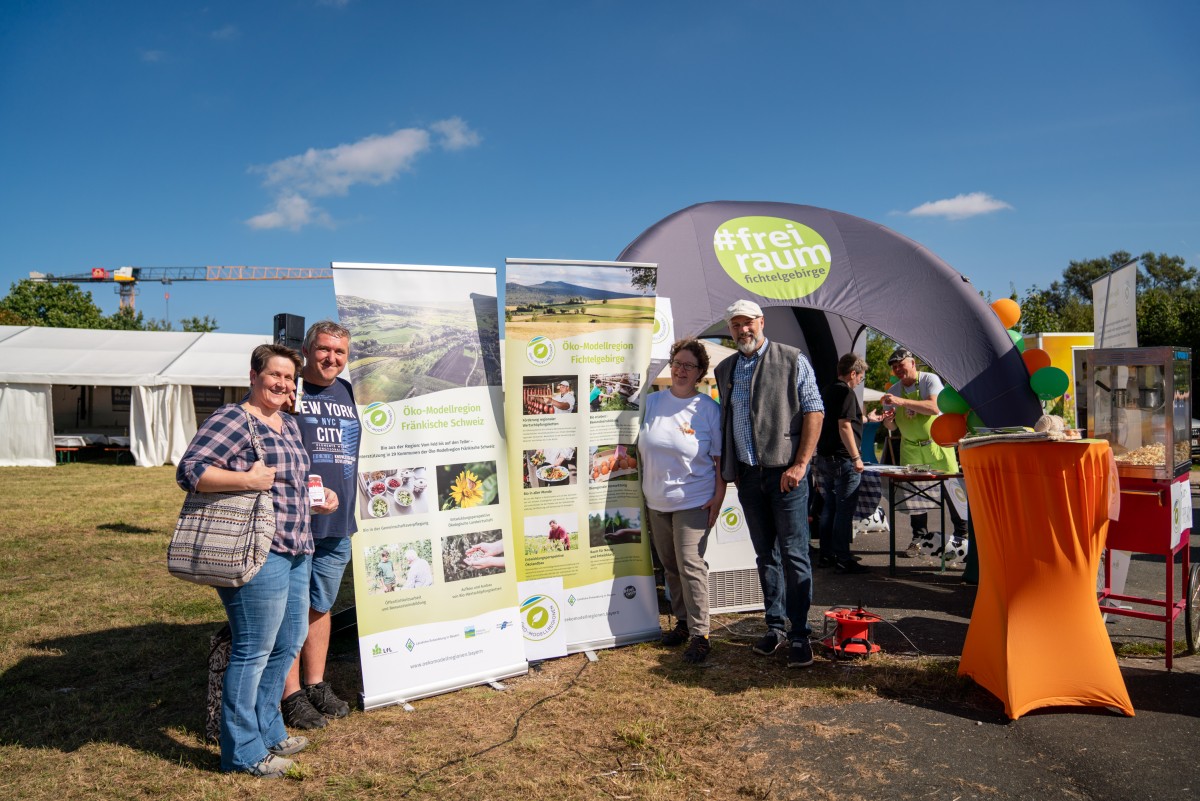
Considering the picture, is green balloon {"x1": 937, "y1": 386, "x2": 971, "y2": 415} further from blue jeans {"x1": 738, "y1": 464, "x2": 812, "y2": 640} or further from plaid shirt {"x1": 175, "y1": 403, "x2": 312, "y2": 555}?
plaid shirt {"x1": 175, "y1": 403, "x2": 312, "y2": 555}

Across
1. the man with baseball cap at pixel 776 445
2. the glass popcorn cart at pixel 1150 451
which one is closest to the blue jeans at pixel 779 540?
the man with baseball cap at pixel 776 445

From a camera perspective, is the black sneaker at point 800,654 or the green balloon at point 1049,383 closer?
the black sneaker at point 800,654

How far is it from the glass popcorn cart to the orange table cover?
61 centimetres

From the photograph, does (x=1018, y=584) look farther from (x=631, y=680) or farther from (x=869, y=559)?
(x=869, y=559)

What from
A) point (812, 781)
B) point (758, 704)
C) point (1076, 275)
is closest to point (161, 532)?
point (758, 704)

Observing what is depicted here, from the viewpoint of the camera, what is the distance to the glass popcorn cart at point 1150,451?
12.0 feet

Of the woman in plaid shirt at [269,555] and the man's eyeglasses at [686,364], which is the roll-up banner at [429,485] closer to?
the woman in plaid shirt at [269,555]

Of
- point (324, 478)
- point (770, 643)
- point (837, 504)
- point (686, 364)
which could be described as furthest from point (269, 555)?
point (837, 504)

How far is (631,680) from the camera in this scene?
385cm

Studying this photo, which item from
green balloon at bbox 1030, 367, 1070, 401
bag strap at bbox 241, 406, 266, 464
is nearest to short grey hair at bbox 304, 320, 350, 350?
bag strap at bbox 241, 406, 266, 464

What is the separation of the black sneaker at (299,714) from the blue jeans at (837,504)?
402 centimetres

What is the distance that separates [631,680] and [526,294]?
201 cm

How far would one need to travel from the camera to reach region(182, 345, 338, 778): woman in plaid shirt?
2.65 meters

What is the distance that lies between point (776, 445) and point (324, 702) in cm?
238
